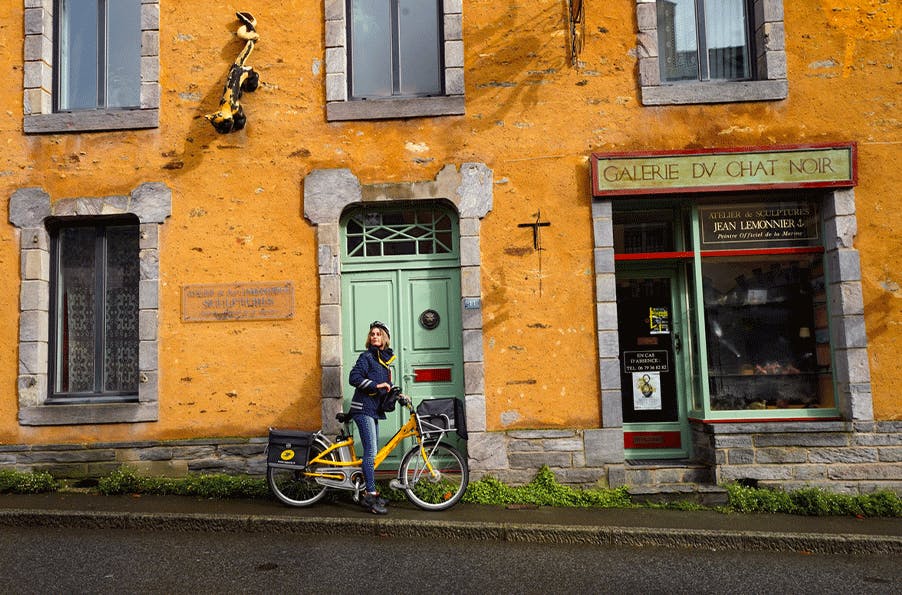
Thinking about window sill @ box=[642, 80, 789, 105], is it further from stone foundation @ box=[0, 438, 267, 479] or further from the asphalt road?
stone foundation @ box=[0, 438, 267, 479]

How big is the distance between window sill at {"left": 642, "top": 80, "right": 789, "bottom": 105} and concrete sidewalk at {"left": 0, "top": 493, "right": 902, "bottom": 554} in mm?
4110

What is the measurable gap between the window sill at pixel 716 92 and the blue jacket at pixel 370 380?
3811 mm

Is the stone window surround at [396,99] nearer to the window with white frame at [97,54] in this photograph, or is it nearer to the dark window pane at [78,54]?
the window with white frame at [97,54]

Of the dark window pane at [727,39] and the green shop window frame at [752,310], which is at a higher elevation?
the dark window pane at [727,39]

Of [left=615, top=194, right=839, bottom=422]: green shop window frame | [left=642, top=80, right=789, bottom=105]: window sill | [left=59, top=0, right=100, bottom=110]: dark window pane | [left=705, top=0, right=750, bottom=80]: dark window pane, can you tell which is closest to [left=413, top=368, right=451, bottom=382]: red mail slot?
[left=615, top=194, right=839, bottom=422]: green shop window frame

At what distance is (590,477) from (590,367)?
108cm

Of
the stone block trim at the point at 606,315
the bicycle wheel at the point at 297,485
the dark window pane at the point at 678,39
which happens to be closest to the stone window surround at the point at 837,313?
the stone block trim at the point at 606,315

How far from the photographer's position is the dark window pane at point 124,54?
8047mm

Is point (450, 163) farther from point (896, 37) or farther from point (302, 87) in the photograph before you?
point (896, 37)

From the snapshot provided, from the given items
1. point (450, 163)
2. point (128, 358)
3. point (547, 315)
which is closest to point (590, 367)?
point (547, 315)

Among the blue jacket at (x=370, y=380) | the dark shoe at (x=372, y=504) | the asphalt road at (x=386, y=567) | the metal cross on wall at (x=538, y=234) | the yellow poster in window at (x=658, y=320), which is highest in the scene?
the metal cross on wall at (x=538, y=234)

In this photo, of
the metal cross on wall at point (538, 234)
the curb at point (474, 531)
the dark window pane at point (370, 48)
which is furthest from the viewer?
the dark window pane at point (370, 48)

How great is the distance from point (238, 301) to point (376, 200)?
1.77 meters

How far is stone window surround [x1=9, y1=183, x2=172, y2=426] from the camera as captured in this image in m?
7.50
